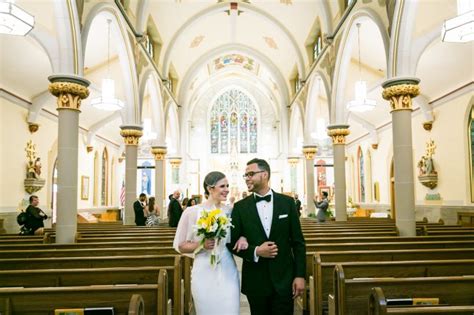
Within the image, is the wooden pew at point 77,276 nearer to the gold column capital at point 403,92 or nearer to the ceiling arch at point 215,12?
the gold column capital at point 403,92

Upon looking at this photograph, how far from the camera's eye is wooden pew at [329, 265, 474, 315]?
3.49 m

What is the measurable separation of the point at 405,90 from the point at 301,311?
5.19 m

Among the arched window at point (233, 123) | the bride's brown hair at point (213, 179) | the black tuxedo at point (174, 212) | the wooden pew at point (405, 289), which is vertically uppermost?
the arched window at point (233, 123)

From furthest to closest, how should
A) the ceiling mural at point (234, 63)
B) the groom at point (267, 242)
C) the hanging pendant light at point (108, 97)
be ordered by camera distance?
the ceiling mural at point (234, 63)
the hanging pendant light at point (108, 97)
the groom at point (267, 242)

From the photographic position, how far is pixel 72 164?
8102 mm

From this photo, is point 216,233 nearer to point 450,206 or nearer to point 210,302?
point 210,302

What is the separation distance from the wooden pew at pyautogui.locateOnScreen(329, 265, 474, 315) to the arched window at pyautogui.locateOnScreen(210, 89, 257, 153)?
85.4 feet

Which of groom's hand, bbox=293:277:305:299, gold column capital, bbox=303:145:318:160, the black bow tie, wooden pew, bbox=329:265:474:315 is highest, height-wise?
gold column capital, bbox=303:145:318:160

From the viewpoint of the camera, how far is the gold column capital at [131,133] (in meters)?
13.2

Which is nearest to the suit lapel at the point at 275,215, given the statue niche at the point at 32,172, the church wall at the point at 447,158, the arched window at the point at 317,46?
the church wall at the point at 447,158

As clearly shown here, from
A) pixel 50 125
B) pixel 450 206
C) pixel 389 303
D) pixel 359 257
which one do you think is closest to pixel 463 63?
pixel 450 206

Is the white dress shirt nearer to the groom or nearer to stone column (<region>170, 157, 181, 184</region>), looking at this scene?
the groom

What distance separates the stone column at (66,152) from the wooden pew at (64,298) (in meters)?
5.05

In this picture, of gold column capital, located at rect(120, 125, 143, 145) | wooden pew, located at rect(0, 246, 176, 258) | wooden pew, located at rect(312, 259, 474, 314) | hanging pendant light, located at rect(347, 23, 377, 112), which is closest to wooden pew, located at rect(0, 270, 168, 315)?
wooden pew, located at rect(312, 259, 474, 314)
